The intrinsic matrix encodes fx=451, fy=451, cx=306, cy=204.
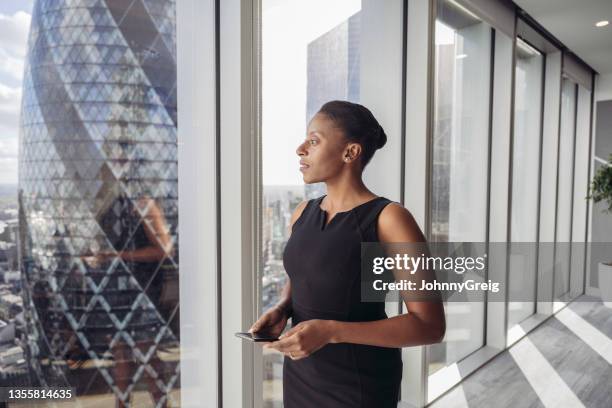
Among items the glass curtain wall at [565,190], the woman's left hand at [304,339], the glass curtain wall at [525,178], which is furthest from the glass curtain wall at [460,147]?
the glass curtain wall at [565,190]

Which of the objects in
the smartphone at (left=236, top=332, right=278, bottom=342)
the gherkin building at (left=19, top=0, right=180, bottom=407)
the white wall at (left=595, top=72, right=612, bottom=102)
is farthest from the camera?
the white wall at (left=595, top=72, right=612, bottom=102)

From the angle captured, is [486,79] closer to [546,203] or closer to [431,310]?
[546,203]

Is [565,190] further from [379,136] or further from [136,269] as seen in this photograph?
[136,269]

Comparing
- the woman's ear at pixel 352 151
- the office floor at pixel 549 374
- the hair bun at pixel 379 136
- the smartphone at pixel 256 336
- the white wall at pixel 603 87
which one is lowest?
the office floor at pixel 549 374

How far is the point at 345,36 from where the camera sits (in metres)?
2.40

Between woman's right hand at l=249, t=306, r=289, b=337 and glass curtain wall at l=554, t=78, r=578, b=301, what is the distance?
15.9ft

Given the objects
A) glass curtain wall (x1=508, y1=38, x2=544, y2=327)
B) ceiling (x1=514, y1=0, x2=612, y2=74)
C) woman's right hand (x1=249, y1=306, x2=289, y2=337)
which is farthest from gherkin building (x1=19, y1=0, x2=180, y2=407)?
glass curtain wall (x1=508, y1=38, x2=544, y2=327)

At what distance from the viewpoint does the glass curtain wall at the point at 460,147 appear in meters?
2.95

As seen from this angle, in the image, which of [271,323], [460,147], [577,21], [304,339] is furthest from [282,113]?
[577,21]

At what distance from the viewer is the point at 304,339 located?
3.11 ft

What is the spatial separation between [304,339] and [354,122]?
1.74 feet

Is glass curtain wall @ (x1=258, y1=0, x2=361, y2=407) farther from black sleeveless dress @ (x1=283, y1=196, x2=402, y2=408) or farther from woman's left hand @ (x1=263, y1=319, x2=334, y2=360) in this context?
woman's left hand @ (x1=263, y1=319, x2=334, y2=360)

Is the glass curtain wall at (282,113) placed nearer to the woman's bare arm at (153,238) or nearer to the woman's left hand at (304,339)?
the woman's bare arm at (153,238)

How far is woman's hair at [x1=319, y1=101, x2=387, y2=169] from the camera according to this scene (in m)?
1.12
